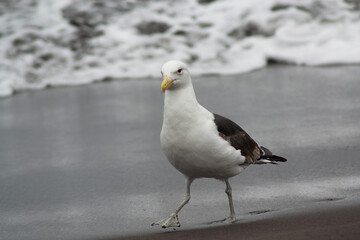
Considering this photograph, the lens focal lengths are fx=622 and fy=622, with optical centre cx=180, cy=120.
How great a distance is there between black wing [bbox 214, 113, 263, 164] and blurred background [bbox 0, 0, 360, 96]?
189 inches

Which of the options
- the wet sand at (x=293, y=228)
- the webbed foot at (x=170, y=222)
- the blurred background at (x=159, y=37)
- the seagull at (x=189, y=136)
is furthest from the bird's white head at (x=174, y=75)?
the blurred background at (x=159, y=37)

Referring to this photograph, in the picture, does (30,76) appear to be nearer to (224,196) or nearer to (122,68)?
(122,68)

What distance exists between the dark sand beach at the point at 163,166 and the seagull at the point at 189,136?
14.9 inches

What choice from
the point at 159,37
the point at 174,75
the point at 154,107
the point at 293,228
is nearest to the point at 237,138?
the point at 174,75

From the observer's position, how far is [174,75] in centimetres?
431

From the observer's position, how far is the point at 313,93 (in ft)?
25.7

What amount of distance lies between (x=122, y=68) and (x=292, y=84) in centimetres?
305

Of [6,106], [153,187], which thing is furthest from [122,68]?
[153,187]

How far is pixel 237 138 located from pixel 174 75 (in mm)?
739

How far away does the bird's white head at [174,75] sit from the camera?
4.29 metres

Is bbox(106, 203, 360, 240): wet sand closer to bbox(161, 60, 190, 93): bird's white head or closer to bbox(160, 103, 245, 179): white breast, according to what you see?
bbox(160, 103, 245, 179): white breast

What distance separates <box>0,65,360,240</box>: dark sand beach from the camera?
4367 millimetres

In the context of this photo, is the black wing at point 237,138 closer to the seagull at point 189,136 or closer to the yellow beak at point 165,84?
the seagull at point 189,136

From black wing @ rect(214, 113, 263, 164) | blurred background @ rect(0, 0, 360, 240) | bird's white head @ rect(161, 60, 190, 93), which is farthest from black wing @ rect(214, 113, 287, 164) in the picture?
bird's white head @ rect(161, 60, 190, 93)
